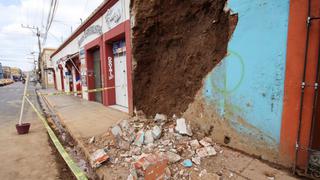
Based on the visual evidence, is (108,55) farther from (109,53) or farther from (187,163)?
(187,163)

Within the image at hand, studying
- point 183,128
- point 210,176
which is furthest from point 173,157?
point 183,128

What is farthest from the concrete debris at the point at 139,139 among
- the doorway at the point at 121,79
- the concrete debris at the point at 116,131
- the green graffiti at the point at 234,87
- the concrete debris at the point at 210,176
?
the doorway at the point at 121,79

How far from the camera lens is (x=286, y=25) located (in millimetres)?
2590

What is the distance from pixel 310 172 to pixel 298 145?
0.39 metres

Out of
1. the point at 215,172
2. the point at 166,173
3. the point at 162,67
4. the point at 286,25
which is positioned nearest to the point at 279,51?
the point at 286,25

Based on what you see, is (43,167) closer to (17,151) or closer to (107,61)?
(17,151)

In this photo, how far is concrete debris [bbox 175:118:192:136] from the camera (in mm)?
3782

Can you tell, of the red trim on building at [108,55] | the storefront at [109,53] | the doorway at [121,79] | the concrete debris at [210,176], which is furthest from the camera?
the doorway at [121,79]

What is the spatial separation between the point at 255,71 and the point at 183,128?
1765 millimetres

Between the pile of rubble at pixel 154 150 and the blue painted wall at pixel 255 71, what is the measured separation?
83 centimetres

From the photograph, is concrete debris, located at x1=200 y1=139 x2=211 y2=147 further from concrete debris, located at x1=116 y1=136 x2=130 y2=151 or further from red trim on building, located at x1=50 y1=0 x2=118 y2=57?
red trim on building, located at x1=50 y1=0 x2=118 y2=57

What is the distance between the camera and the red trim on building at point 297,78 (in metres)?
2.38

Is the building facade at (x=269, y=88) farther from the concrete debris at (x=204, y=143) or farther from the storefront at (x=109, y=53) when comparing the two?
the storefront at (x=109, y=53)

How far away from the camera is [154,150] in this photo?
132 inches
